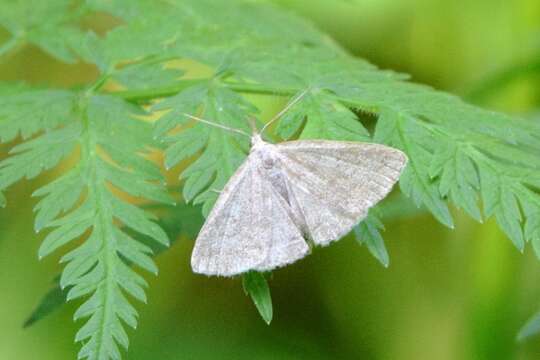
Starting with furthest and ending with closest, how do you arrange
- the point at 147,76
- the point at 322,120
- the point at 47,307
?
the point at 147,76, the point at 47,307, the point at 322,120

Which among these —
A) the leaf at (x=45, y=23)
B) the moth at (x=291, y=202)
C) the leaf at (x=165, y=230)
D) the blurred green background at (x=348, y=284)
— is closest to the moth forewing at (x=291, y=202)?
the moth at (x=291, y=202)

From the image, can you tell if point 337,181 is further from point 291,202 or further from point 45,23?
point 45,23

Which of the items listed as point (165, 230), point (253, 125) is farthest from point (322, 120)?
point (165, 230)

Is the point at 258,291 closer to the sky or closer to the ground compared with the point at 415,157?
closer to the ground

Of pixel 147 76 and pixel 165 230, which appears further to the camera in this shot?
pixel 165 230

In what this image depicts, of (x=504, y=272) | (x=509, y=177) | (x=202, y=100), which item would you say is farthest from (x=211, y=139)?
(x=504, y=272)

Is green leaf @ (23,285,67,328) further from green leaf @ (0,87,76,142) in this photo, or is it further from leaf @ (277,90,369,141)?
leaf @ (277,90,369,141)

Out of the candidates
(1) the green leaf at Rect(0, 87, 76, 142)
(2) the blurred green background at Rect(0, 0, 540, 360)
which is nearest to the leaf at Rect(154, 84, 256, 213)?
(1) the green leaf at Rect(0, 87, 76, 142)

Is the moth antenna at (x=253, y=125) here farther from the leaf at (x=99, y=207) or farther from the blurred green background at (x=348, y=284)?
the blurred green background at (x=348, y=284)

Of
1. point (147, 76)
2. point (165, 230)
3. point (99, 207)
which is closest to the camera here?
point (99, 207)
